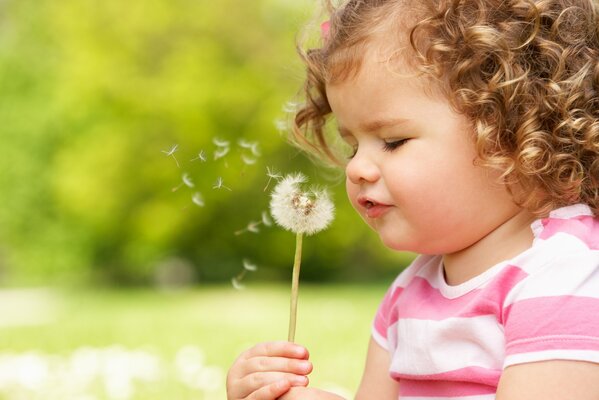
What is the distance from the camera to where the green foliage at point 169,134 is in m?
17.0

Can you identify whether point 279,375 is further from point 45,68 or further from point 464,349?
point 45,68

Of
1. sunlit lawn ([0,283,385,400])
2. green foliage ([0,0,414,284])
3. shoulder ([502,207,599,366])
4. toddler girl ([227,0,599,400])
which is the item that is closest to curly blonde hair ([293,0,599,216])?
toddler girl ([227,0,599,400])

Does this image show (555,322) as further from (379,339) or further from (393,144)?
(379,339)

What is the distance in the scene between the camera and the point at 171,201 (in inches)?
673

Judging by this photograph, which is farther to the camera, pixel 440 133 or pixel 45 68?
pixel 45 68

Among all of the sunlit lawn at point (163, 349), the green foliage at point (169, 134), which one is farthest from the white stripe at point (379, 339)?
the green foliage at point (169, 134)

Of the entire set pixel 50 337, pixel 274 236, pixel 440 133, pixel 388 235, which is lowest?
pixel 388 235

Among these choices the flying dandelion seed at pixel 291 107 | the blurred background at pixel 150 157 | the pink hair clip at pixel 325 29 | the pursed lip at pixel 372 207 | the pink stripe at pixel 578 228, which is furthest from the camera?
the blurred background at pixel 150 157

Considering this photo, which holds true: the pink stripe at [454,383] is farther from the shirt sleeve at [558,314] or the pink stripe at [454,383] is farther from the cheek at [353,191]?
the cheek at [353,191]

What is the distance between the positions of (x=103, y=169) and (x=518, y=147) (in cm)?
1612

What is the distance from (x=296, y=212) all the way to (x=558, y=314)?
49 cm

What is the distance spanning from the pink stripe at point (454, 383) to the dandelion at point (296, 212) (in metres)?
0.29

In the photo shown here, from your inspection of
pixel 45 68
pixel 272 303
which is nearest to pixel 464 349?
pixel 272 303

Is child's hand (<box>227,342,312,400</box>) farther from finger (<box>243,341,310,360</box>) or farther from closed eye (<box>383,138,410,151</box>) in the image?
closed eye (<box>383,138,410,151</box>)
